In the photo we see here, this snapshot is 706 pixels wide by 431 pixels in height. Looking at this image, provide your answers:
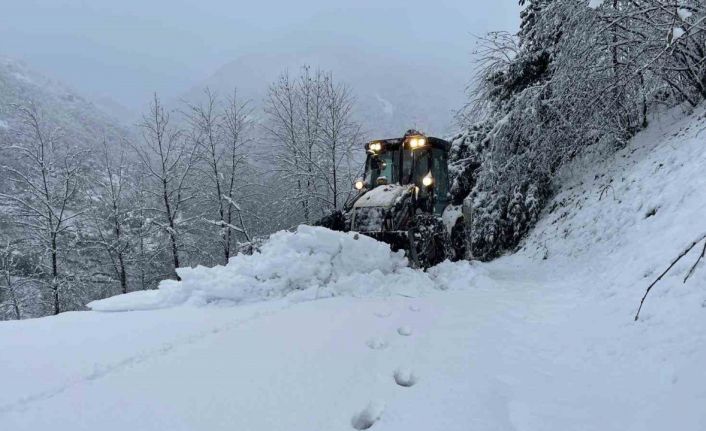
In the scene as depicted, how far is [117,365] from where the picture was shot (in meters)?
3.57

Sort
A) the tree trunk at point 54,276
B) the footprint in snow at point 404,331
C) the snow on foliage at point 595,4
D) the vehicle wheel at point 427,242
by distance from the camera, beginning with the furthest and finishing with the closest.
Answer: the tree trunk at point 54,276 < the vehicle wheel at point 427,242 < the snow on foliage at point 595,4 < the footprint in snow at point 404,331

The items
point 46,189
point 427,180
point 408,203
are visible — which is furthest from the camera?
point 46,189

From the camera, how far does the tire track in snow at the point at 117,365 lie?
2938 millimetres

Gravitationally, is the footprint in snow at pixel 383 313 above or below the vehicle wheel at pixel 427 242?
below

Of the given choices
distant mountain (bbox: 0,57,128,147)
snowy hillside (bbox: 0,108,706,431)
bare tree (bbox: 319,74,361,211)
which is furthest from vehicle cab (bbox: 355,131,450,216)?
distant mountain (bbox: 0,57,128,147)

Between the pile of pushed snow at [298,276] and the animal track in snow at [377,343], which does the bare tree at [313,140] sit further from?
the animal track in snow at [377,343]

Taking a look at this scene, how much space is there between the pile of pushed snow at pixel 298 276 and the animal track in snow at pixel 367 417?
116 inches

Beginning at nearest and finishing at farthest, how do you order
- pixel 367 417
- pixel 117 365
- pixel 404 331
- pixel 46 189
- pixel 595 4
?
1. pixel 367 417
2. pixel 117 365
3. pixel 404 331
4. pixel 595 4
5. pixel 46 189

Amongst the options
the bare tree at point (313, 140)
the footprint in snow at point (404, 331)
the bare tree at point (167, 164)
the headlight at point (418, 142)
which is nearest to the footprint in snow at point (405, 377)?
the footprint in snow at point (404, 331)

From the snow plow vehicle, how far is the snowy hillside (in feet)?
2.35

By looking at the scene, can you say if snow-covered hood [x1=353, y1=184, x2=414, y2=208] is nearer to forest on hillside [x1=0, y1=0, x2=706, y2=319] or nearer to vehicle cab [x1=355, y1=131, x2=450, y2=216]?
vehicle cab [x1=355, y1=131, x2=450, y2=216]

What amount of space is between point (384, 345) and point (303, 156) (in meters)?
19.7

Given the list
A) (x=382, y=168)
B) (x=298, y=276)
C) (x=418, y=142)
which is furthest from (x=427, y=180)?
(x=298, y=276)

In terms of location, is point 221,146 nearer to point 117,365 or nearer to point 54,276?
point 54,276
